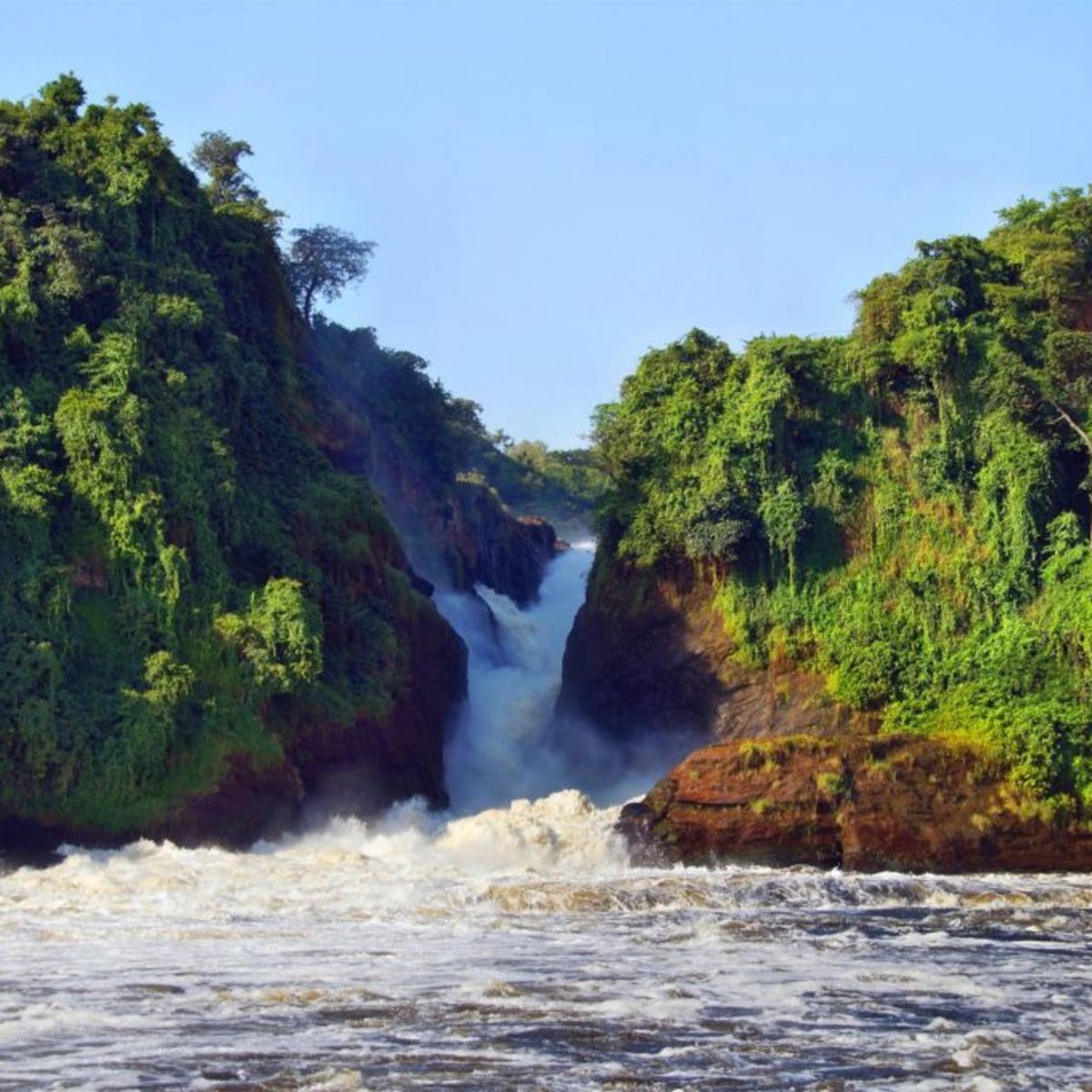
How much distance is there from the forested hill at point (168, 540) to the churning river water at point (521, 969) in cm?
168

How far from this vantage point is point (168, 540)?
30203mm

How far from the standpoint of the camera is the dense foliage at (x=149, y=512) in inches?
1097

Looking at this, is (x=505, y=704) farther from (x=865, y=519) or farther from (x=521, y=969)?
(x=521, y=969)

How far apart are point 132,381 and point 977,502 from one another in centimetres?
1673

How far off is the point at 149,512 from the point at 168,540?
0.66m

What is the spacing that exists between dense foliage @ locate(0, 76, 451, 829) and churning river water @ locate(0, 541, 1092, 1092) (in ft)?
7.16

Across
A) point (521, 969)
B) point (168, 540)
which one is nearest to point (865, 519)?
point (168, 540)

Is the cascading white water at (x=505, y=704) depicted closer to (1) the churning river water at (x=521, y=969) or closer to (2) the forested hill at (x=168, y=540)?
(2) the forested hill at (x=168, y=540)

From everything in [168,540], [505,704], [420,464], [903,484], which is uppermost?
[420,464]

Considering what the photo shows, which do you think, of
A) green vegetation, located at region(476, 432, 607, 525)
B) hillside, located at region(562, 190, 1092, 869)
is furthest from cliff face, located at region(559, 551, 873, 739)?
green vegetation, located at region(476, 432, 607, 525)

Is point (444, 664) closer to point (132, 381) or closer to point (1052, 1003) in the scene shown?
point (132, 381)

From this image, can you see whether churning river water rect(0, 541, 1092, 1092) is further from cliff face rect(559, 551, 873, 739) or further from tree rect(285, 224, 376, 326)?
tree rect(285, 224, 376, 326)

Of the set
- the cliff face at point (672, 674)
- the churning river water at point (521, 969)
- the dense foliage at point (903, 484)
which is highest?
the dense foliage at point (903, 484)

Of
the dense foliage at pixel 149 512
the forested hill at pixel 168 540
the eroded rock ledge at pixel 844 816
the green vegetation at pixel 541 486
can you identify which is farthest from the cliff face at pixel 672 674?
the green vegetation at pixel 541 486
